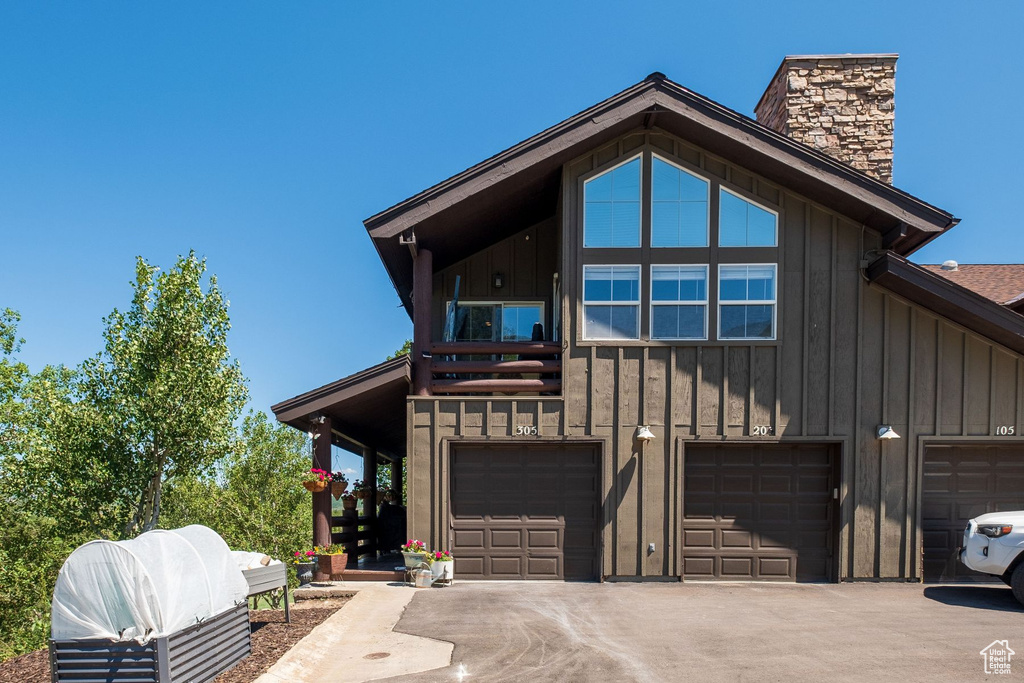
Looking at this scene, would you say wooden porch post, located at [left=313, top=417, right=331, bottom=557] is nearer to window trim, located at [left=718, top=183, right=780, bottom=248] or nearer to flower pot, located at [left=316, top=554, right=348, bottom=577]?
flower pot, located at [left=316, top=554, right=348, bottom=577]

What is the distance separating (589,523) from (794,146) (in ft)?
22.3

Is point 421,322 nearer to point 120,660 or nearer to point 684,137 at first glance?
point 684,137

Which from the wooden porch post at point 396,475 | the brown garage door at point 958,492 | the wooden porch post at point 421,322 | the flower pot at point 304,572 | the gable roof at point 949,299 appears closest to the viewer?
the gable roof at point 949,299

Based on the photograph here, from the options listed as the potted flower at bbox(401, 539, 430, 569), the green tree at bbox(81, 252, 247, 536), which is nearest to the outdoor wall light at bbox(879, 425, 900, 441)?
the potted flower at bbox(401, 539, 430, 569)

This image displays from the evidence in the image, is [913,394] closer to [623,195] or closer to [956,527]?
[956,527]

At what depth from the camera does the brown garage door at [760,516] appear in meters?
11.9

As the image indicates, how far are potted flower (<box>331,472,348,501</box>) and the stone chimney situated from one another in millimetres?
11160

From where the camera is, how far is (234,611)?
23.8 feet

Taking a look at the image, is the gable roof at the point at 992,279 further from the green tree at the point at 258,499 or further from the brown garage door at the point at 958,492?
the green tree at the point at 258,499

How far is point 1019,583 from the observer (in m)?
9.39

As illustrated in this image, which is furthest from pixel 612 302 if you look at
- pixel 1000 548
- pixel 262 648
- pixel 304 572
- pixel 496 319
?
pixel 262 648

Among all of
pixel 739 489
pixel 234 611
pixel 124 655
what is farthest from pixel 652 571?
pixel 124 655

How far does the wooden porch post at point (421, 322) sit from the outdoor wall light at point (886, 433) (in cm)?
722

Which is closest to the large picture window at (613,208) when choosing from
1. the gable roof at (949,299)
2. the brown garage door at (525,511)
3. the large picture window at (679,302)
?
the large picture window at (679,302)
